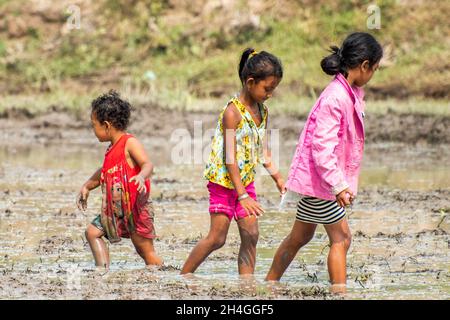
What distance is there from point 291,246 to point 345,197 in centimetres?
64

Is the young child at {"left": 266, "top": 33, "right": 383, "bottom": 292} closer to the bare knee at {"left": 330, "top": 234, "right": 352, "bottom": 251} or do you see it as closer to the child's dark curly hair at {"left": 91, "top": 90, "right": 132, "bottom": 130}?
the bare knee at {"left": 330, "top": 234, "right": 352, "bottom": 251}

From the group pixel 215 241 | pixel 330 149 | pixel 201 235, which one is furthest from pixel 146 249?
pixel 330 149

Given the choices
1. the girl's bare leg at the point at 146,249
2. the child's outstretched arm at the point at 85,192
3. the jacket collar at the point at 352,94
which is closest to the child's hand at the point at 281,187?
the jacket collar at the point at 352,94

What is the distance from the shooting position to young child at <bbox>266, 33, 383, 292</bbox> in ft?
22.2

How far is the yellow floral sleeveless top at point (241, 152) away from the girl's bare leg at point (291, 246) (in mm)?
430

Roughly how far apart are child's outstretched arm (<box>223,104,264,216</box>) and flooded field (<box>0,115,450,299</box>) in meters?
0.48

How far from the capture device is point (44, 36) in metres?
23.1

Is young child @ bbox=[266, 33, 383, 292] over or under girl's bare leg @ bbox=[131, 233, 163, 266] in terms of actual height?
over

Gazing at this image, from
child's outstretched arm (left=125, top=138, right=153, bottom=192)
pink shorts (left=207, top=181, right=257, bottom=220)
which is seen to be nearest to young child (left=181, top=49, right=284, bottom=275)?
pink shorts (left=207, top=181, right=257, bottom=220)

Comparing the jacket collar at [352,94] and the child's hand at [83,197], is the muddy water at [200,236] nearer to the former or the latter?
the child's hand at [83,197]

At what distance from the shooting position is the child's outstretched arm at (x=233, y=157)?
275 inches

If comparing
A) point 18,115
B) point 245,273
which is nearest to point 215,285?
point 245,273

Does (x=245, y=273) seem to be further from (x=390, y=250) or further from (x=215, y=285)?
(x=390, y=250)

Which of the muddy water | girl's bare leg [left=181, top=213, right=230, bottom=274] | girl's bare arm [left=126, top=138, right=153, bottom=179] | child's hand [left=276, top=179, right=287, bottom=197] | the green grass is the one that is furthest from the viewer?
the green grass
